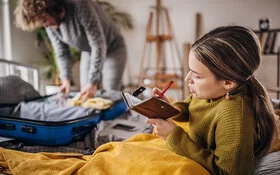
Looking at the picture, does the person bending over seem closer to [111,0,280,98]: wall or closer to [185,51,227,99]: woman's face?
[185,51,227,99]: woman's face

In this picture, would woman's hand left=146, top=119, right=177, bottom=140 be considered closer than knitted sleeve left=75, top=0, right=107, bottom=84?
Yes

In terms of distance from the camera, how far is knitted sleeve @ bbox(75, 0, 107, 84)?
5.12ft

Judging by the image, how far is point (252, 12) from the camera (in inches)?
129

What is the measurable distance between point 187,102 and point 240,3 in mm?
2805

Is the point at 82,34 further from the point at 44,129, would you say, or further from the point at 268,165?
the point at 268,165

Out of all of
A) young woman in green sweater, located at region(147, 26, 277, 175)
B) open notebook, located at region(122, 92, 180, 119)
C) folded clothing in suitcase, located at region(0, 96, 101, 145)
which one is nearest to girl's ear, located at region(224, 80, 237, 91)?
young woman in green sweater, located at region(147, 26, 277, 175)

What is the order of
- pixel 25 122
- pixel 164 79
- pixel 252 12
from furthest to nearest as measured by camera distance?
pixel 164 79 < pixel 252 12 < pixel 25 122

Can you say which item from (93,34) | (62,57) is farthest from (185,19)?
(93,34)

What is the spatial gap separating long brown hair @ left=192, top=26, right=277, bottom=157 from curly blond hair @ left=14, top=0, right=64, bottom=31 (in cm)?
102

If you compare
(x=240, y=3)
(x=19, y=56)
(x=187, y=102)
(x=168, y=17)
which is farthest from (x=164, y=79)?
(x=187, y=102)

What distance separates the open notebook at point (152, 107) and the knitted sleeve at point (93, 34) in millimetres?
866

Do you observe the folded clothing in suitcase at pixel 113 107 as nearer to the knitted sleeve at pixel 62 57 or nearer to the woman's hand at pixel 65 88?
the woman's hand at pixel 65 88

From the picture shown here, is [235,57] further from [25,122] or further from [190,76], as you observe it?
[25,122]

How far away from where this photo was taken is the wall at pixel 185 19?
9.54 ft
